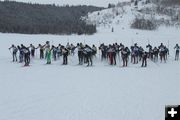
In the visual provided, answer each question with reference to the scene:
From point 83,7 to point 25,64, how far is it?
15822 cm

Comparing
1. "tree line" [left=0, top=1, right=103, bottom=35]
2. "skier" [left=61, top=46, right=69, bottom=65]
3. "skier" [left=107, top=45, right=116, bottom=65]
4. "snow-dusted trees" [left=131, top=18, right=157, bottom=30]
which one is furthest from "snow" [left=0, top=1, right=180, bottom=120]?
"snow-dusted trees" [left=131, top=18, right=157, bottom=30]

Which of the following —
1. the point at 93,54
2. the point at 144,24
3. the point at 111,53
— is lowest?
the point at 93,54

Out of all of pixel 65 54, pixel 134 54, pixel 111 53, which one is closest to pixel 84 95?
pixel 111 53

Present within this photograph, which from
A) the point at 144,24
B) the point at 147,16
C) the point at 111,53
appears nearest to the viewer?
the point at 111,53

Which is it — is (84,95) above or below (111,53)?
below

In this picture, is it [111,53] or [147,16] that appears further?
[147,16]

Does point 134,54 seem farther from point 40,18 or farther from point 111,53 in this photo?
point 40,18

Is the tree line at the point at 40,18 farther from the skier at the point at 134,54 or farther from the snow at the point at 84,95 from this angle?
the snow at the point at 84,95

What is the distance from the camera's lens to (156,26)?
308ft

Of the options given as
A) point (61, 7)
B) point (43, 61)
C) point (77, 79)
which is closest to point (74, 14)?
point (61, 7)

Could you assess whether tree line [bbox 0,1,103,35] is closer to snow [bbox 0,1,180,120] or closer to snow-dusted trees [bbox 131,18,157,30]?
snow-dusted trees [bbox 131,18,157,30]

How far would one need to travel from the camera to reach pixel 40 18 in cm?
13325

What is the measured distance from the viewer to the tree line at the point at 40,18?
7862 centimetres

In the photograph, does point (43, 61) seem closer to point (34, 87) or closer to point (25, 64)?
point (25, 64)
